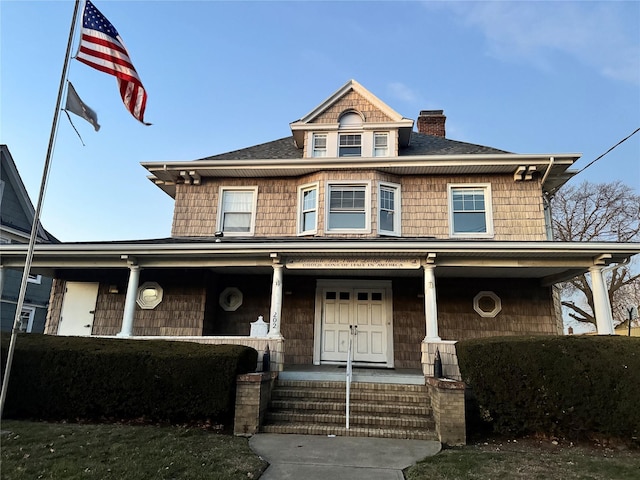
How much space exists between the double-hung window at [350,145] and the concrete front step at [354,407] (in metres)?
6.98

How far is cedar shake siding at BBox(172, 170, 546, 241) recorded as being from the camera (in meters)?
10.7

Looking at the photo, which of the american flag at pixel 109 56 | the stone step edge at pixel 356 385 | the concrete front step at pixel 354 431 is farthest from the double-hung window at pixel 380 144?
the concrete front step at pixel 354 431

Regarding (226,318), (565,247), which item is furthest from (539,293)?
(226,318)

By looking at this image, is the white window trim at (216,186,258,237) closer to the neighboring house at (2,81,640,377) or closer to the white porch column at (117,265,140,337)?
the neighboring house at (2,81,640,377)

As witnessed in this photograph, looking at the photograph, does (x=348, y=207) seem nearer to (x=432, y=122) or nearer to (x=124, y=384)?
(x=432, y=122)

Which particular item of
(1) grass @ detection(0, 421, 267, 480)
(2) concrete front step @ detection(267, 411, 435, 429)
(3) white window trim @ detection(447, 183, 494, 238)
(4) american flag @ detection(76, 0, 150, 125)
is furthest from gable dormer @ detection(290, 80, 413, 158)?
(1) grass @ detection(0, 421, 267, 480)

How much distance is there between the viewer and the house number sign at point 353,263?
8.96 meters

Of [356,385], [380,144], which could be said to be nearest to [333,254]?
[356,385]

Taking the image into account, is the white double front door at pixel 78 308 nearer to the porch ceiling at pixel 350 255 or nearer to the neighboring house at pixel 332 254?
the neighboring house at pixel 332 254

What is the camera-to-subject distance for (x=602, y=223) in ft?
84.4

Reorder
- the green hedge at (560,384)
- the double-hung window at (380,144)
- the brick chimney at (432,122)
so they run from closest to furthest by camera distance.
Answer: the green hedge at (560,384), the double-hung window at (380,144), the brick chimney at (432,122)

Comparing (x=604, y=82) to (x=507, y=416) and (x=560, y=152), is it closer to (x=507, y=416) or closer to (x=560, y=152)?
(x=560, y=152)

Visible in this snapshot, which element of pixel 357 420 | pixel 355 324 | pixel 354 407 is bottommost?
pixel 357 420

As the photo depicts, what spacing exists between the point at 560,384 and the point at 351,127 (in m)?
8.36
